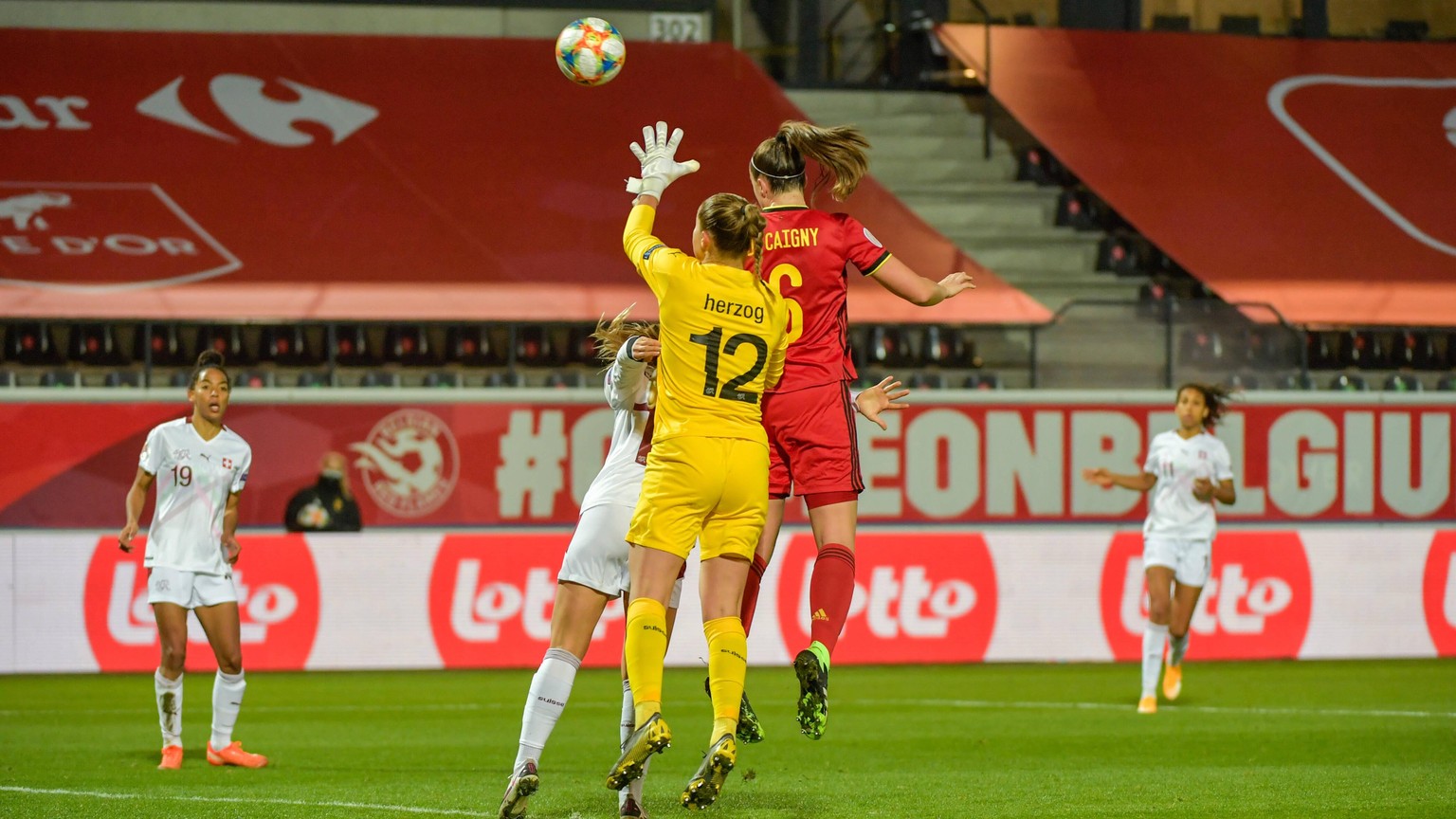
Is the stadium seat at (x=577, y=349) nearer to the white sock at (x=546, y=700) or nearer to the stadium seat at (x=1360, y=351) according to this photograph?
the stadium seat at (x=1360, y=351)

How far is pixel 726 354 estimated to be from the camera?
6043 mm

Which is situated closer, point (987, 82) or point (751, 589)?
point (751, 589)

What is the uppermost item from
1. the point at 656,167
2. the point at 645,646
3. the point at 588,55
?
the point at 588,55

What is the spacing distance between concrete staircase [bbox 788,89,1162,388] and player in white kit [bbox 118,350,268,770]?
11728 millimetres

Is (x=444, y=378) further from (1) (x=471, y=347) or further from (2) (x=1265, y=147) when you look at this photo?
(2) (x=1265, y=147)

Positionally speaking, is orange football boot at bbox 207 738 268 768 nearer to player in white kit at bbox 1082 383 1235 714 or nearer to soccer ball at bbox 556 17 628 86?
soccer ball at bbox 556 17 628 86

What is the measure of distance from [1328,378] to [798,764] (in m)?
12.1

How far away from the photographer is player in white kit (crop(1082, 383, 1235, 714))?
1186 cm

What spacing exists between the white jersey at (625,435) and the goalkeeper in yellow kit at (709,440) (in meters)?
0.45

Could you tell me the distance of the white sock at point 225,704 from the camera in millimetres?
8945

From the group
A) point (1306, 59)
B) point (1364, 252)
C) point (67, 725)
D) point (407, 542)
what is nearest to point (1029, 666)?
point (407, 542)

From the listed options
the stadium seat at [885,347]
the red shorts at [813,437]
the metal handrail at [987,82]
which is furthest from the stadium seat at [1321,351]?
the red shorts at [813,437]

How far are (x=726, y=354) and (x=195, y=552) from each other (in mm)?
4188

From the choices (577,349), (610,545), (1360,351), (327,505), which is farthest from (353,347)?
(610,545)
